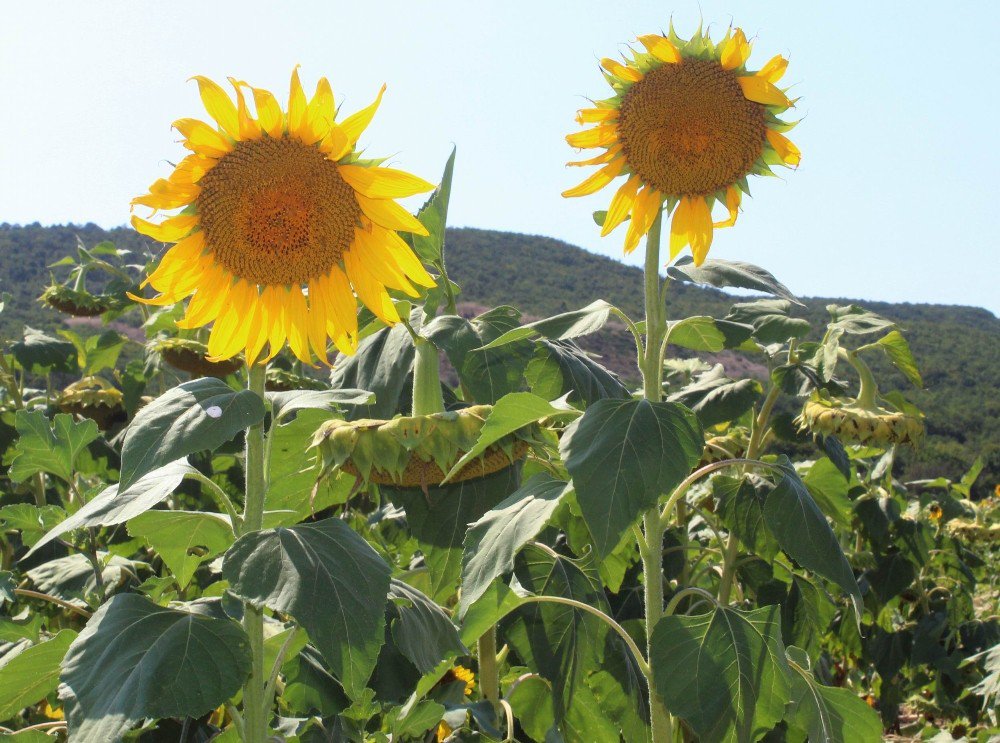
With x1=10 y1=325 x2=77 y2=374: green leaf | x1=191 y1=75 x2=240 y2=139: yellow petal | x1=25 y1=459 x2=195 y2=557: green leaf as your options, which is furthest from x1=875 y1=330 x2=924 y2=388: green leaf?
x1=10 y1=325 x2=77 y2=374: green leaf

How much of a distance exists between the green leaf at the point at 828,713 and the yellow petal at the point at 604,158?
3.89ft

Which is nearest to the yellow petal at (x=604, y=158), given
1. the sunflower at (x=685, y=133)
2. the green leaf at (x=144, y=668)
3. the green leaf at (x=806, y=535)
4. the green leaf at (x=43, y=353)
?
the sunflower at (x=685, y=133)

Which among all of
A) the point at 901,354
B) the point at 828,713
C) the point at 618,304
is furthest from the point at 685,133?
the point at 618,304

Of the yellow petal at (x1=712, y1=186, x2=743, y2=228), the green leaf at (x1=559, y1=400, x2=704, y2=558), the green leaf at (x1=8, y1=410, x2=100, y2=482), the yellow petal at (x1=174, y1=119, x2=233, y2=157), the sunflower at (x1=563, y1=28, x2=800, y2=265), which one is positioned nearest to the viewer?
the green leaf at (x1=559, y1=400, x2=704, y2=558)

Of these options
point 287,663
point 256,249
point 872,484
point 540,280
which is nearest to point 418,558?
point 287,663

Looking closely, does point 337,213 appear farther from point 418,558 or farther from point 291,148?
point 418,558

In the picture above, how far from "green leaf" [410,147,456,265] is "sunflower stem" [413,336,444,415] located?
200 mm

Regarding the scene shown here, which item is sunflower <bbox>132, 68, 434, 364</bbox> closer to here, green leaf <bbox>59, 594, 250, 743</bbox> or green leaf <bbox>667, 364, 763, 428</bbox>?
green leaf <bbox>59, 594, 250, 743</bbox>

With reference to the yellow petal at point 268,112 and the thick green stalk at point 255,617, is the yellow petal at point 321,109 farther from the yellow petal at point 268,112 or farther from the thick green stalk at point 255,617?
the thick green stalk at point 255,617

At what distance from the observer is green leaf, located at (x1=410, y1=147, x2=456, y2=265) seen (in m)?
2.07

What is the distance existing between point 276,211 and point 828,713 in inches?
62.1

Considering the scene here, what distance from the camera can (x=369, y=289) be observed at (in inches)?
80.6

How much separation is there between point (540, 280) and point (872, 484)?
27.5 meters

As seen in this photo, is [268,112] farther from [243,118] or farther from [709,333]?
[709,333]
